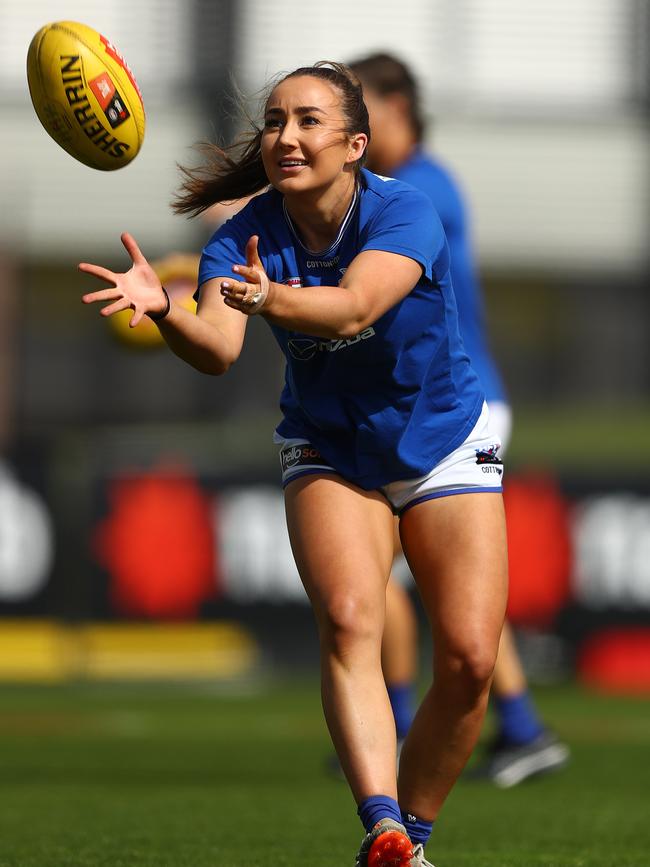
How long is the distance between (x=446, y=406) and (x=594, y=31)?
15.4 meters

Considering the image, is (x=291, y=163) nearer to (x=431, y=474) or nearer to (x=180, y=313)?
(x=180, y=313)

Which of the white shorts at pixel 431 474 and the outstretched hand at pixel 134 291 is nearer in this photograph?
the outstretched hand at pixel 134 291

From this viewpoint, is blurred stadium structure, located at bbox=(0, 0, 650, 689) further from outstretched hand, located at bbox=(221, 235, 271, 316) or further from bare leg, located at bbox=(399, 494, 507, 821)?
outstretched hand, located at bbox=(221, 235, 271, 316)

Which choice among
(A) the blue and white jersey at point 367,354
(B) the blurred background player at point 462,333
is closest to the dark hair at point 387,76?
(B) the blurred background player at point 462,333

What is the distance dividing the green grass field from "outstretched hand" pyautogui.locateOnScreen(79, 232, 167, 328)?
5.42 ft

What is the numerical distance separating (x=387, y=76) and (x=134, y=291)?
2.87m

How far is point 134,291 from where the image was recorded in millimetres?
3785

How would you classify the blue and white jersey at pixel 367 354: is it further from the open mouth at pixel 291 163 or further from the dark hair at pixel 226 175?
the open mouth at pixel 291 163

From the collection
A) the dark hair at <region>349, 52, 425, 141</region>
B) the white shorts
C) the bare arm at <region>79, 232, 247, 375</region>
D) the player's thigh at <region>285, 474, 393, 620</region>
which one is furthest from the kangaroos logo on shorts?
the dark hair at <region>349, 52, 425, 141</region>

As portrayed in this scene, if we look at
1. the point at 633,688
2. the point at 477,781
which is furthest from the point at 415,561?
the point at 633,688

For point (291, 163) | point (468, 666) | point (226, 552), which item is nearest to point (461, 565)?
point (468, 666)

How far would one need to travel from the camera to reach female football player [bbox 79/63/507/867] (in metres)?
4.11

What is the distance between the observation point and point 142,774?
7.11m

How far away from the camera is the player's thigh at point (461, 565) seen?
430cm
